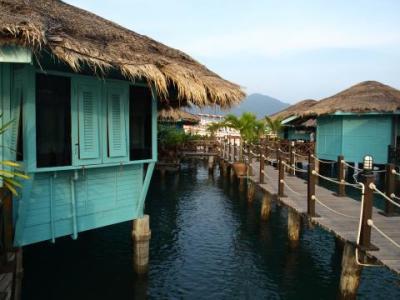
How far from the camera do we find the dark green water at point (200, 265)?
24.1 ft

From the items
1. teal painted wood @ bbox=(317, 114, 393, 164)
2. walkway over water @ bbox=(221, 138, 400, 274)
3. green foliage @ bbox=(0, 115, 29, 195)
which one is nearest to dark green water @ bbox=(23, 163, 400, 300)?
walkway over water @ bbox=(221, 138, 400, 274)

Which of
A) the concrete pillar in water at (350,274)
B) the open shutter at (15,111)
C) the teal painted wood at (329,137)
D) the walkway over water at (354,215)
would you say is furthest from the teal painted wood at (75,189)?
the teal painted wood at (329,137)

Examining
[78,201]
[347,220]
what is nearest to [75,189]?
[78,201]

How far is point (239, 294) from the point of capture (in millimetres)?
7438

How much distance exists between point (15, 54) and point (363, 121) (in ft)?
54.5

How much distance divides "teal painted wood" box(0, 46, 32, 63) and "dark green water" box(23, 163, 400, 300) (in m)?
4.39

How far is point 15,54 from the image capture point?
16.0 ft

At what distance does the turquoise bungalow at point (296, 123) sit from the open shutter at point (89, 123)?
57.0ft

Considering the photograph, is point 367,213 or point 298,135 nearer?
point 367,213

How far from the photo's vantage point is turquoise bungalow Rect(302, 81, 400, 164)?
672 inches

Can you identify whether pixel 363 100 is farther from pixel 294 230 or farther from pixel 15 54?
pixel 15 54

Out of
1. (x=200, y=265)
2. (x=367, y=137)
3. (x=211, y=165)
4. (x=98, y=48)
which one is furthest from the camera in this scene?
(x=211, y=165)

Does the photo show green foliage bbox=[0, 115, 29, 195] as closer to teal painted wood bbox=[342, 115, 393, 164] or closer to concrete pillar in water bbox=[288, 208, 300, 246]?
concrete pillar in water bbox=[288, 208, 300, 246]

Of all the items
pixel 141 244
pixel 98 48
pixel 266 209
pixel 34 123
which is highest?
pixel 98 48
